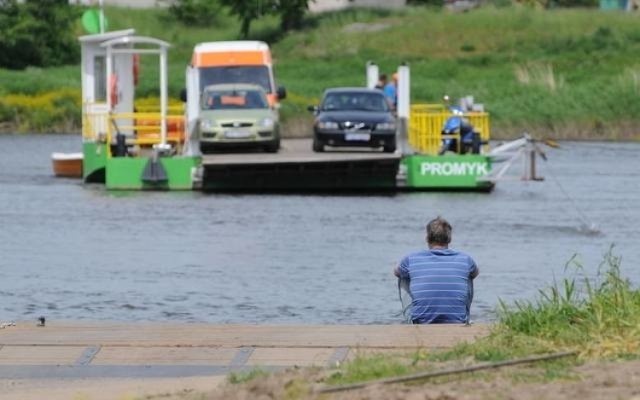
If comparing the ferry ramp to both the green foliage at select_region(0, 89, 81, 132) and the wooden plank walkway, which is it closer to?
the wooden plank walkway

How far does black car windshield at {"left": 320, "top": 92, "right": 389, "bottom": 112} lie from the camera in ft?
116

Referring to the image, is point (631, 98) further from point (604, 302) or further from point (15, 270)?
point (604, 302)

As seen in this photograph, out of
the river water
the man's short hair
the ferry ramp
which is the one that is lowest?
the river water

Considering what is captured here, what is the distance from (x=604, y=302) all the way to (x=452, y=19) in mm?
71531

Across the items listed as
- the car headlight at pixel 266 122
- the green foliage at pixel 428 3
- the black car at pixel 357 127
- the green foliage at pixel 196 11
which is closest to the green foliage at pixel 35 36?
the green foliage at pixel 196 11

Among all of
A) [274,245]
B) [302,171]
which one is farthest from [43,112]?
[274,245]

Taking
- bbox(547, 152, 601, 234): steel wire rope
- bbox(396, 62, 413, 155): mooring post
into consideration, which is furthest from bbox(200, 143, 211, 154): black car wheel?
bbox(547, 152, 601, 234): steel wire rope

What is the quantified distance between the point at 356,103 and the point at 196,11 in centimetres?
5161

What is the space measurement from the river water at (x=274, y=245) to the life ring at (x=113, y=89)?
78.3 inches

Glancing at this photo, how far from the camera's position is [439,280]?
1255 cm

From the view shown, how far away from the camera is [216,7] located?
86938mm

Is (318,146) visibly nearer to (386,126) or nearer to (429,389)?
(386,126)

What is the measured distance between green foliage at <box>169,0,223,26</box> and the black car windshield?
5057 centimetres

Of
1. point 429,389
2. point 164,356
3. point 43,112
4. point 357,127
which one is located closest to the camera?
point 429,389
